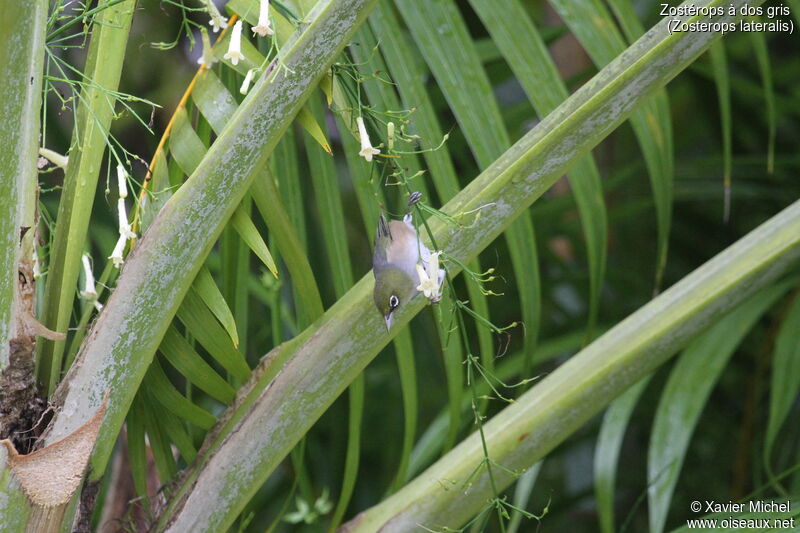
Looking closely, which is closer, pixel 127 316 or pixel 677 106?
pixel 127 316

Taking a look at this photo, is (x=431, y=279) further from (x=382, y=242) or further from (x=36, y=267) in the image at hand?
(x=36, y=267)

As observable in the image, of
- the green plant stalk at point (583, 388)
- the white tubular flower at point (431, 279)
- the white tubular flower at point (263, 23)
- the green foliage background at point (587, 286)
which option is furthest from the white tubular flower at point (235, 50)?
the green foliage background at point (587, 286)

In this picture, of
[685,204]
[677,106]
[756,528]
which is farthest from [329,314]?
[677,106]

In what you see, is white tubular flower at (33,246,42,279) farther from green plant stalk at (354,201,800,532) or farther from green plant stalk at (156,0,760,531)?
green plant stalk at (354,201,800,532)

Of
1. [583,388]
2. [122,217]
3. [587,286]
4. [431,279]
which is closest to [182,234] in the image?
[122,217]

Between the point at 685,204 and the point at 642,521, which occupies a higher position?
the point at 685,204

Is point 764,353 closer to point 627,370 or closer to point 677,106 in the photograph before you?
point 627,370

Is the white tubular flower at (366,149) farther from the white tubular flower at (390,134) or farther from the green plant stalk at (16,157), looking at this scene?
the green plant stalk at (16,157)
